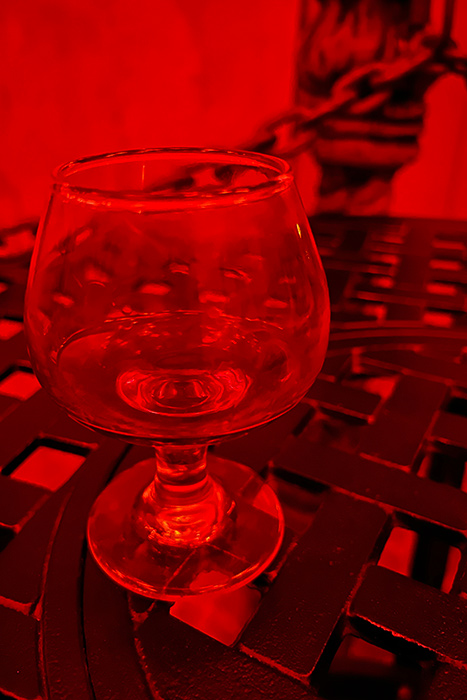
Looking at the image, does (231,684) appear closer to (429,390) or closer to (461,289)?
(429,390)

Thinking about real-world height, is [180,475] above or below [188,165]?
below

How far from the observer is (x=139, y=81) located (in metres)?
1.19

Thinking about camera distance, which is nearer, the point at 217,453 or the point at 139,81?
the point at 217,453

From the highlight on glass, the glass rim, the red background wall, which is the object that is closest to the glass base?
the highlight on glass

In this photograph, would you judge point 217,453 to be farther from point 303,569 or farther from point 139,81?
point 139,81

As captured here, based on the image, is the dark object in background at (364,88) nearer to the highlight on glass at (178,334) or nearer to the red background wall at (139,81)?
the red background wall at (139,81)

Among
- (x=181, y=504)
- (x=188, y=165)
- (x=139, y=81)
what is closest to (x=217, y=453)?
(x=181, y=504)

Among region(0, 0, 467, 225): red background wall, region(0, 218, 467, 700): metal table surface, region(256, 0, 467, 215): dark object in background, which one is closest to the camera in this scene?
region(0, 218, 467, 700): metal table surface

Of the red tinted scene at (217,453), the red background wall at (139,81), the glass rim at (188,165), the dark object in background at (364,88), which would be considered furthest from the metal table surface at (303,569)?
the red background wall at (139,81)

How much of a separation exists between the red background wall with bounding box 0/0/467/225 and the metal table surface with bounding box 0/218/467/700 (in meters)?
0.70

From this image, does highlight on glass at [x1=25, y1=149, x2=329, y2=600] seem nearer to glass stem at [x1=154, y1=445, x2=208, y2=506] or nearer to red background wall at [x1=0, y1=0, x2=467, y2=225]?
glass stem at [x1=154, y1=445, x2=208, y2=506]

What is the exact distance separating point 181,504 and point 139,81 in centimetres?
108

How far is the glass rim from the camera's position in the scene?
0.79 ft

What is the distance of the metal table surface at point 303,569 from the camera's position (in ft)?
0.74
